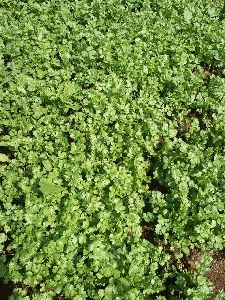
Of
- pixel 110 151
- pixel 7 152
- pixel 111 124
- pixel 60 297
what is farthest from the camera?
pixel 111 124

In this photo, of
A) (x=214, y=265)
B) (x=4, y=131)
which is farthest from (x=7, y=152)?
(x=214, y=265)

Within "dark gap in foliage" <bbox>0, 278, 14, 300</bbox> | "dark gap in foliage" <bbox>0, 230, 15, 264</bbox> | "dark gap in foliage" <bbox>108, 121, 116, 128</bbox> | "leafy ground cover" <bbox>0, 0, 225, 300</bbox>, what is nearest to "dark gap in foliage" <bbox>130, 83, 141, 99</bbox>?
"leafy ground cover" <bbox>0, 0, 225, 300</bbox>

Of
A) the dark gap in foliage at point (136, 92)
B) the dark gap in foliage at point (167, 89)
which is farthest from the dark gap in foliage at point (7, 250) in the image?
the dark gap in foliage at point (167, 89)

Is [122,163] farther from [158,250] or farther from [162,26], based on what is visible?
[162,26]

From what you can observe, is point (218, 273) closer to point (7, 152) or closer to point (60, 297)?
point (60, 297)

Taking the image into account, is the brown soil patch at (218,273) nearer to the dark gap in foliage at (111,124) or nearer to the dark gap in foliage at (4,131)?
the dark gap in foliage at (111,124)

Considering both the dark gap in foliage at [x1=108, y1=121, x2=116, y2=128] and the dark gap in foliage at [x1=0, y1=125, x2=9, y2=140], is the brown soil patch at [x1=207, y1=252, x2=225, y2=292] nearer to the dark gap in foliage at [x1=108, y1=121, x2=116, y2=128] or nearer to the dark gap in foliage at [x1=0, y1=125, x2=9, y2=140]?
the dark gap in foliage at [x1=108, y1=121, x2=116, y2=128]
